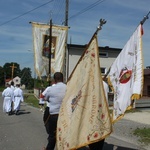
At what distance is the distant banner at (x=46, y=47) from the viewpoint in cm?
1759

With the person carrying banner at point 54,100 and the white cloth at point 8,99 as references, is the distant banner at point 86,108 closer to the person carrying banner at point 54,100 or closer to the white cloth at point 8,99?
the person carrying banner at point 54,100

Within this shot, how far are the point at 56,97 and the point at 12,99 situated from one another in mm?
12070

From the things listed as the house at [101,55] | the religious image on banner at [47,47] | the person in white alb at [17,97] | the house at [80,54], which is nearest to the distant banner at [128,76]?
the religious image on banner at [47,47]

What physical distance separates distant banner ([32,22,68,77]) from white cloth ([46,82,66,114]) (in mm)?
10688

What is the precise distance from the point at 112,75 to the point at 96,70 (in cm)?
120

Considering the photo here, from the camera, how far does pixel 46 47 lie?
17.9m

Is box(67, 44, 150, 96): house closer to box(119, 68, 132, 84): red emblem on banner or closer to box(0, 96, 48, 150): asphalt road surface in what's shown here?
box(0, 96, 48, 150): asphalt road surface

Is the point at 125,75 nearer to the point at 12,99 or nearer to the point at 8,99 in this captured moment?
the point at 8,99

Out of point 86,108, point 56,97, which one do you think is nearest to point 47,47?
point 56,97

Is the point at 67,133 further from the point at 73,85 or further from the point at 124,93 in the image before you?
the point at 124,93

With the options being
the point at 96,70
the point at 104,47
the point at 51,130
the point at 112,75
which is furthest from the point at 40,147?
the point at 104,47

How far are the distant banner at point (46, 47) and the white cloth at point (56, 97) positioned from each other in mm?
10688

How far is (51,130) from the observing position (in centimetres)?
693

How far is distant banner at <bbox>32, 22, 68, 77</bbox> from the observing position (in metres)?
17.6
